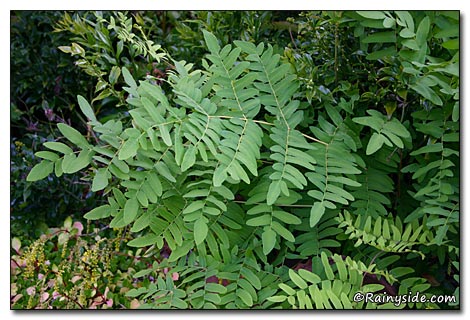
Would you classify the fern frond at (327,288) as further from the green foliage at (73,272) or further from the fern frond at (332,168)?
the green foliage at (73,272)

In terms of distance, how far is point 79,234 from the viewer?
1799mm

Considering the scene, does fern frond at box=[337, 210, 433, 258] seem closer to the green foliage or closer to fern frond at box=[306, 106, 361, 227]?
fern frond at box=[306, 106, 361, 227]

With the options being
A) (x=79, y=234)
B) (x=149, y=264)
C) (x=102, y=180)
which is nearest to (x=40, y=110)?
(x=79, y=234)

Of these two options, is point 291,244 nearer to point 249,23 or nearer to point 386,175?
point 386,175

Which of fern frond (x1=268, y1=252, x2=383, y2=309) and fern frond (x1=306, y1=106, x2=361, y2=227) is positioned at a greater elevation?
fern frond (x1=306, y1=106, x2=361, y2=227)

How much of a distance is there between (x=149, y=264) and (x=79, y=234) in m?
0.24

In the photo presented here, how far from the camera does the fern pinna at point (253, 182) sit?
114 cm

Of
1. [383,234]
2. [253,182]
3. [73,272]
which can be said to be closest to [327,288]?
[383,234]

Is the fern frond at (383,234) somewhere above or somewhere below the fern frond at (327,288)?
above

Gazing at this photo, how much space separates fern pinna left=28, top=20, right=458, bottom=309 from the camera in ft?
3.74

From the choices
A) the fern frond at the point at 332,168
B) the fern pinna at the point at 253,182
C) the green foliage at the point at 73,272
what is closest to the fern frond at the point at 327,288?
the fern pinna at the point at 253,182

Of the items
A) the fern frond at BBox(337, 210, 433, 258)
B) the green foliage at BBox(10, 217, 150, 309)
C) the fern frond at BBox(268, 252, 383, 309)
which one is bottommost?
the green foliage at BBox(10, 217, 150, 309)

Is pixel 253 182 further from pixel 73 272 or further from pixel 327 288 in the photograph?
pixel 73 272

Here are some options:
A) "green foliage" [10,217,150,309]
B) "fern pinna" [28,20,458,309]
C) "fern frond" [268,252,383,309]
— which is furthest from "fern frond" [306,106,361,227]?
"green foliage" [10,217,150,309]
